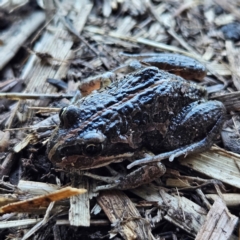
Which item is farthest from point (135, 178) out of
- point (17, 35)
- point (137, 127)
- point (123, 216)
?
point (17, 35)

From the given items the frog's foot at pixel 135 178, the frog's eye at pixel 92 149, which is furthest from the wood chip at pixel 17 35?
the frog's foot at pixel 135 178

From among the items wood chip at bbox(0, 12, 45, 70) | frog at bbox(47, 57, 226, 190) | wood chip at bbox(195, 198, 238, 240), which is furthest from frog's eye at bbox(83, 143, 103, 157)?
wood chip at bbox(0, 12, 45, 70)

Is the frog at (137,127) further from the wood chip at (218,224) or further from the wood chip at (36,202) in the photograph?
the wood chip at (218,224)

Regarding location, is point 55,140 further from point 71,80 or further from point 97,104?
point 71,80

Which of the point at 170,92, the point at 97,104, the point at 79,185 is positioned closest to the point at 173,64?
the point at 170,92

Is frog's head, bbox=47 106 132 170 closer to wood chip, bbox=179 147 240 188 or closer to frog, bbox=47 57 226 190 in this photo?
frog, bbox=47 57 226 190

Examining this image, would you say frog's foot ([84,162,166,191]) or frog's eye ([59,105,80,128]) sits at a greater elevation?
frog's eye ([59,105,80,128])

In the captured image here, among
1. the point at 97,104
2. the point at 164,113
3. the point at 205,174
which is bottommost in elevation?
the point at 205,174
